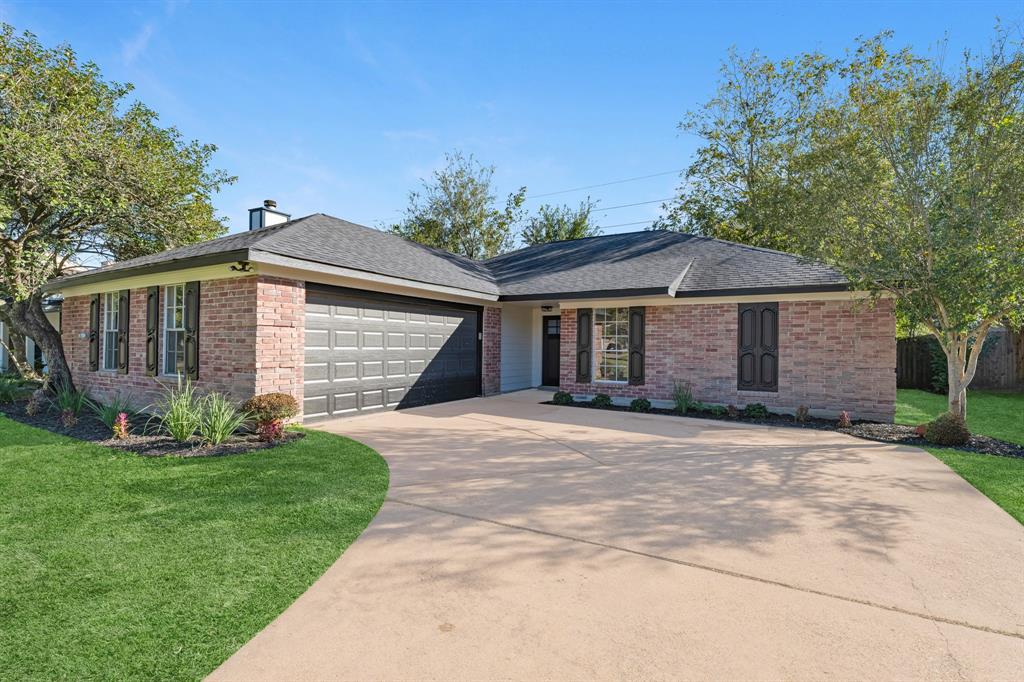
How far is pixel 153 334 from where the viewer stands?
372 inches

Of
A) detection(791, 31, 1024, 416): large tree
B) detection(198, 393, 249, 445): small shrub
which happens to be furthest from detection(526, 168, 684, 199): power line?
detection(198, 393, 249, 445): small shrub

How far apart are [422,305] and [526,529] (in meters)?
7.68

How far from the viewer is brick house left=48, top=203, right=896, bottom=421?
8.22 meters

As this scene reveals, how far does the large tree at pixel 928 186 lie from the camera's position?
6602mm

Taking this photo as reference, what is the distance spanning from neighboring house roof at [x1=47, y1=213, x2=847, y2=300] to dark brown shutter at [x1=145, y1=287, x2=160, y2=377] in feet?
2.03

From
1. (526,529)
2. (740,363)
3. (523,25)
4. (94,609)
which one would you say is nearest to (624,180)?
(523,25)

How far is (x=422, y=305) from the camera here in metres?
11.1

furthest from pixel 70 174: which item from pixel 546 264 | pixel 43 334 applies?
pixel 546 264

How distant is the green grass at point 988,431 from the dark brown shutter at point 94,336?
602 inches

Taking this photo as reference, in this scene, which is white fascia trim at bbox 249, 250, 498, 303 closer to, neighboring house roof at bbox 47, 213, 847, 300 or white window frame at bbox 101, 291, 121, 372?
neighboring house roof at bbox 47, 213, 847, 300

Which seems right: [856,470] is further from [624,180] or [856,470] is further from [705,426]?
[624,180]

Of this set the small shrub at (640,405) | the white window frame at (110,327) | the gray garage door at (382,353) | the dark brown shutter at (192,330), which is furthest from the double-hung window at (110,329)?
the small shrub at (640,405)

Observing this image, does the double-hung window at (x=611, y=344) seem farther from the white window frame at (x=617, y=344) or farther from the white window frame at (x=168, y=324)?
the white window frame at (x=168, y=324)

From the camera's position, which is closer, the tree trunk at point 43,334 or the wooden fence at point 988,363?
the tree trunk at point 43,334
